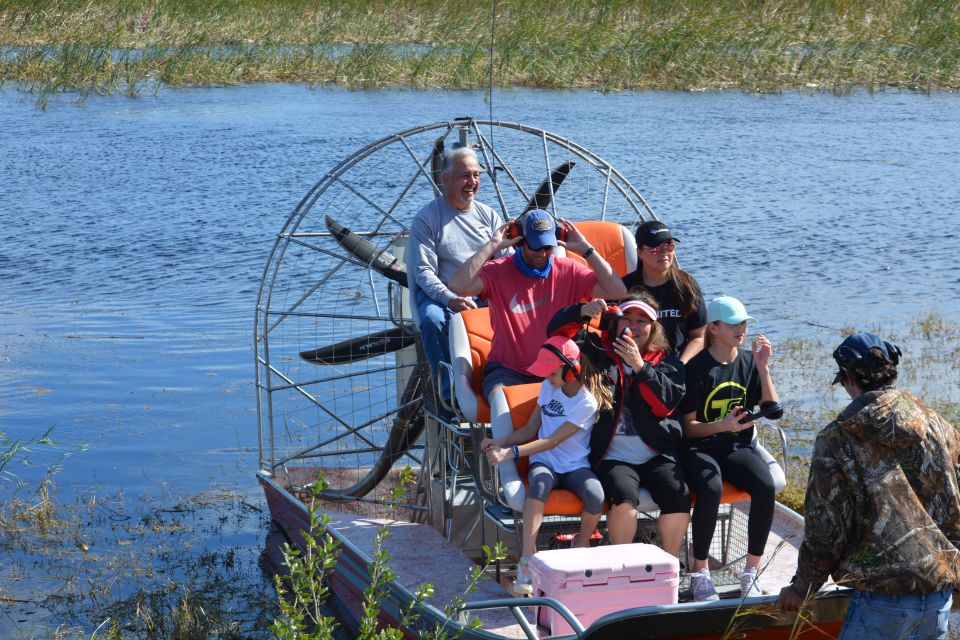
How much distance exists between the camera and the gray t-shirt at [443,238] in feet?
21.6

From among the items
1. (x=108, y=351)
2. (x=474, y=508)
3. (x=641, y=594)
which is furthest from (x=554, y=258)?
(x=108, y=351)

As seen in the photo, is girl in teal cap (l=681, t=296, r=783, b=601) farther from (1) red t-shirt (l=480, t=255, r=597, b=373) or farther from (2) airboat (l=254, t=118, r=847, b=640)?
(1) red t-shirt (l=480, t=255, r=597, b=373)

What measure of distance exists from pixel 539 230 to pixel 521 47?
2024 centimetres

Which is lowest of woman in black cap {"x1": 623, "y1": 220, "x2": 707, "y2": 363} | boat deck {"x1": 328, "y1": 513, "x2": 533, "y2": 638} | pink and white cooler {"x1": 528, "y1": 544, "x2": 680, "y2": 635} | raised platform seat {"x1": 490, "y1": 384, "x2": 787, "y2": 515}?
boat deck {"x1": 328, "y1": 513, "x2": 533, "y2": 638}

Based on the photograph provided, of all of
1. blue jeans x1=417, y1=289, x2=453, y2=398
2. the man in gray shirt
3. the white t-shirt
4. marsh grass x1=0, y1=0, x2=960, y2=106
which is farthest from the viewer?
marsh grass x1=0, y1=0, x2=960, y2=106

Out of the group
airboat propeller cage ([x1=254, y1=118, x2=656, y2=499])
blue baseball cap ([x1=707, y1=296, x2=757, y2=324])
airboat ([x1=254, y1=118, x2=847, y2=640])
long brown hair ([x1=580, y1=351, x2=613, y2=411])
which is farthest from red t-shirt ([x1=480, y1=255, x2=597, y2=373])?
blue baseball cap ([x1=707, y1=296, x2=757, y2=324])

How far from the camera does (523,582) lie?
5086mm

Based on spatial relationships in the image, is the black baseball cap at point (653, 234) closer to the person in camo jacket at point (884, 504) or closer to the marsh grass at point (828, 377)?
the person in camo jacket at point (884, 504)

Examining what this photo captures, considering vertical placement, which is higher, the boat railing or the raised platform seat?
the raised platform seat

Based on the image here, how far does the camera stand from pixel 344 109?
74.7 ft

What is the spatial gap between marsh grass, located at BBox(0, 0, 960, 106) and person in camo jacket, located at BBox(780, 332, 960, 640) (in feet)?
70.3

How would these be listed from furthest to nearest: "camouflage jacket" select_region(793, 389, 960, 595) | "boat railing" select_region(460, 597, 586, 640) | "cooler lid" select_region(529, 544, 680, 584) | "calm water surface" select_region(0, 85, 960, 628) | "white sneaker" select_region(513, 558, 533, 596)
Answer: "calm water surface" select_region(0, 85, 960, 628), "white sneaker" select_region(513, 558, 533, 596), "cooler lid" select_region(529, 544, 680, 584), "boat railing" select_region(460, 597, 586, 640), "camouflage jacket" select_region(793, 389, 960, 595)

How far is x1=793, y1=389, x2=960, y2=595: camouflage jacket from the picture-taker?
11.8 ft

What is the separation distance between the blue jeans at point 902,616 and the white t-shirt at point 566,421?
175cm
